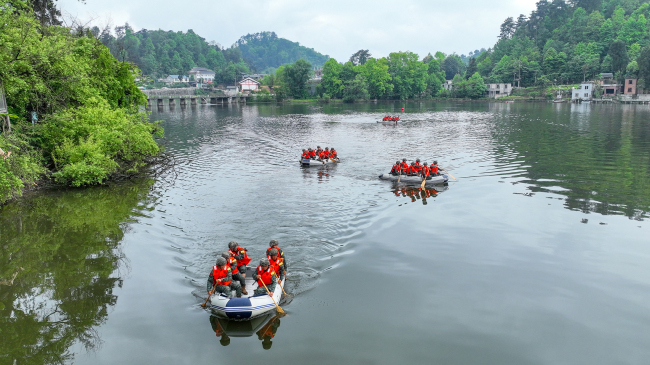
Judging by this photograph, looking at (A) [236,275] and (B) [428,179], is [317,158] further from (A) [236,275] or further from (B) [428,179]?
(A) [236,275]

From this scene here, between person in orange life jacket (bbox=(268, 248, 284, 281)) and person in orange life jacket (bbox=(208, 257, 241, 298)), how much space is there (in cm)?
143

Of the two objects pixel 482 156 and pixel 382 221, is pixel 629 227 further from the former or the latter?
pixel 482 156

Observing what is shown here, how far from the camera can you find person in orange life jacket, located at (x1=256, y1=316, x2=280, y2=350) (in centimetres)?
1190

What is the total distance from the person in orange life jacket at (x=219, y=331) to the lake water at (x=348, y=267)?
0.05 meters

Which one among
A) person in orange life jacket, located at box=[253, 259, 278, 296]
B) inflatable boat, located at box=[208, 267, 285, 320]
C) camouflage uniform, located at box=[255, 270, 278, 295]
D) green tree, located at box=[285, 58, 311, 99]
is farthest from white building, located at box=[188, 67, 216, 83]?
inflatable boat, located at box=[208, 267, 285, 320]

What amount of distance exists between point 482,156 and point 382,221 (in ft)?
66.2

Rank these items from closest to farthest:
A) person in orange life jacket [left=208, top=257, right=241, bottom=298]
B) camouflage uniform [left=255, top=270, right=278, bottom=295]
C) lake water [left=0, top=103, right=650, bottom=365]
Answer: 1. lake water [left=0, top=103, right=650, bottom=365]
2. person in orange life jacket [left=208, top=257, right=241, bottom=298]
3. camouflage uniform [left=255, top=270, right=278, bottom=295]

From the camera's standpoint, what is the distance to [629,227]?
19531mm

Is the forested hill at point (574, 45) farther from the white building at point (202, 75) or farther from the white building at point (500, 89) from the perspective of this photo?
the white building at point (202, 75)

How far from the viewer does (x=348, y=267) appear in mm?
16078

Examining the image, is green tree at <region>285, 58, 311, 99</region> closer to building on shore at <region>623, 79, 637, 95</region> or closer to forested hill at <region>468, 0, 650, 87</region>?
forested hill at <region>468, 0, 650, 87</region>

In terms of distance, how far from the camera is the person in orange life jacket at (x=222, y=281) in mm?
13039

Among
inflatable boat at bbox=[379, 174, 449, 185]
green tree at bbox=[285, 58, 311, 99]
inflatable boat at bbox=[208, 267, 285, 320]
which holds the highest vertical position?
green tree at bbox=[285, 58, 311, 99]

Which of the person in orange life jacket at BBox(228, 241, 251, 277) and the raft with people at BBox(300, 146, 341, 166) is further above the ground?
the raft with people at BBox(300, 146, 341, 166)
